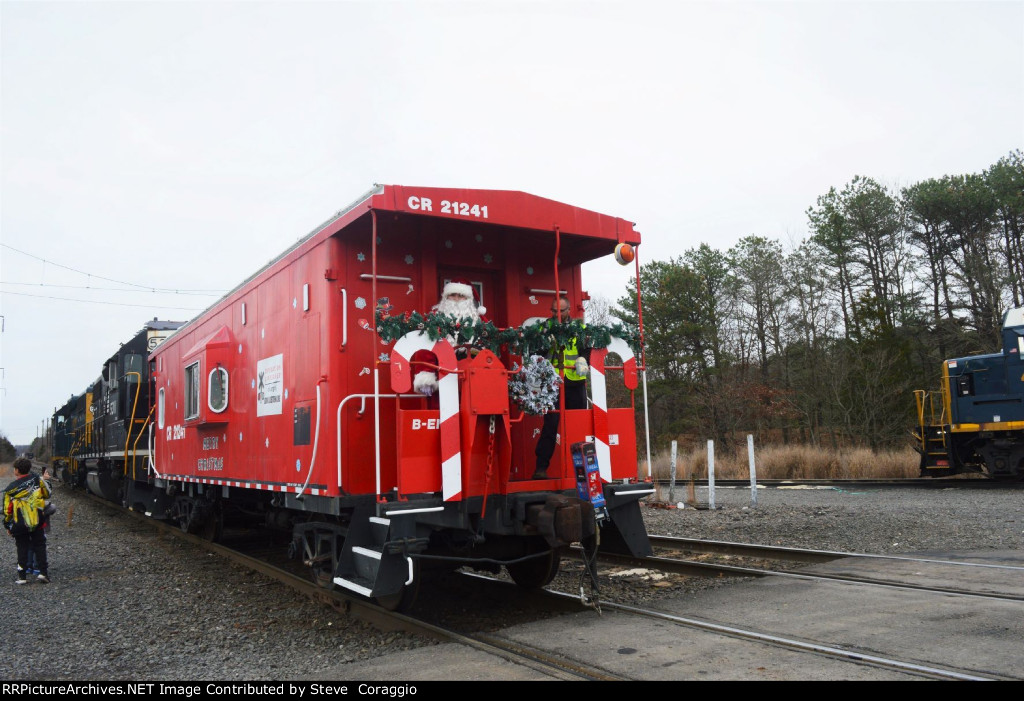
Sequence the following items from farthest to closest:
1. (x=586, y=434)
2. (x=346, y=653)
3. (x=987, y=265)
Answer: (x=987, y=265)
(x=586, y=434)
(x=346, y=653)

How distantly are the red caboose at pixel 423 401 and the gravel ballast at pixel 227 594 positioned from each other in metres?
0.60

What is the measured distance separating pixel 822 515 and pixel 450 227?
8400 mm

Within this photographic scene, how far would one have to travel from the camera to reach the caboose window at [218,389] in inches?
351

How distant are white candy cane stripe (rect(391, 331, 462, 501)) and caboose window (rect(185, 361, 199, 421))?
17.0ft

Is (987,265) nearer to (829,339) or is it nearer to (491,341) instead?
(829,339)

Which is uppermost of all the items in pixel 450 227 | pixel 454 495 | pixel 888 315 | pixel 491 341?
pixel 888 315

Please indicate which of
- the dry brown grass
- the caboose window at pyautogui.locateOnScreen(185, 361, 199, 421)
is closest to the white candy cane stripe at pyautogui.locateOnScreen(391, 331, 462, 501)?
the caboose window at pyautogui.locateOnScreen(185, 361, 199, 421)

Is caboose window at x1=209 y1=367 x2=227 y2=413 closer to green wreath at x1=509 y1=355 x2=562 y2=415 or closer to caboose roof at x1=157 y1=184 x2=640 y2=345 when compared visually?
caboose roof at x1=157 y1=184 x2=640 y2=345

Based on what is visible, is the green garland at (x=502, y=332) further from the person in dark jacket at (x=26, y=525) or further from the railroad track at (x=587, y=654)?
the person in dark jacket at (x=26, y=525)

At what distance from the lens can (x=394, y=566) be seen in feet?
18.1

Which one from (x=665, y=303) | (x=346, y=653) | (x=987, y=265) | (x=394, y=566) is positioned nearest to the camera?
(x=346, y=653)

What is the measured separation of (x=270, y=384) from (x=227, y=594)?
2.12 meters

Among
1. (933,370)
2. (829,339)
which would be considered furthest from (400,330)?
(829,339)

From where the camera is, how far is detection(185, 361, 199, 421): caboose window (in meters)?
9.62
